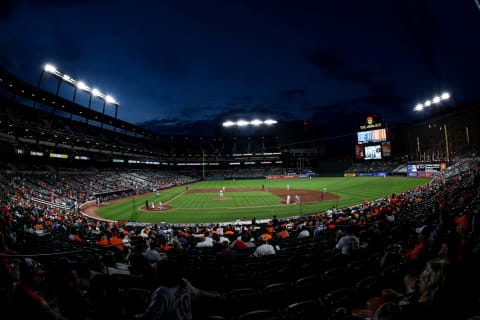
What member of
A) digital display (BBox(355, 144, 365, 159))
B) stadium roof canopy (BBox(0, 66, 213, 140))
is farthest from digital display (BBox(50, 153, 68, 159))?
digital display (BBox(355, 144, 365, 159))

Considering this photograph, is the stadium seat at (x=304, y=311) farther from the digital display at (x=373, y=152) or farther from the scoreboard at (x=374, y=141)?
the digital display at (x=373, y=152)

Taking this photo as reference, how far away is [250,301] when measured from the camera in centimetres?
338

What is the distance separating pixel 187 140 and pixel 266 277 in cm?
10832

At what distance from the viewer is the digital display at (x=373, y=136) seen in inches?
2492

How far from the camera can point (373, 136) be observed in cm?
6556

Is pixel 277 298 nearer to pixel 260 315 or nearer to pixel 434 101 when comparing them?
pixel 260 315

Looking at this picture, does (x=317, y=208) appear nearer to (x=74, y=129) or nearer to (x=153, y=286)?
(x=153, y=286)

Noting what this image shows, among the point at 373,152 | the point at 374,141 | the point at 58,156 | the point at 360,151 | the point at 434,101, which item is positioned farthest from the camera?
the point at 360,151

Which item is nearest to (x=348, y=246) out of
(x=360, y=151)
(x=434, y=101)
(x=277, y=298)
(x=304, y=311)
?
(x=277, y=298)

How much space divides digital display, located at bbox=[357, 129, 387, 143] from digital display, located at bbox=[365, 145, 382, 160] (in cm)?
223

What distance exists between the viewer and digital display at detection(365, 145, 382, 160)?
6456 centimetres

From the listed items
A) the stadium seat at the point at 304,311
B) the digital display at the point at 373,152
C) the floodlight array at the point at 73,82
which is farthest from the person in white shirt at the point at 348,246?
the digital display at the point at 373,152

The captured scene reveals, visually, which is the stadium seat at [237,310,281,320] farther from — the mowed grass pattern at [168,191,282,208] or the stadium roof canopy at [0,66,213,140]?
the stadium roof canopy at [0,66,213,140]

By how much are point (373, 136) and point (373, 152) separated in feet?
15.9
